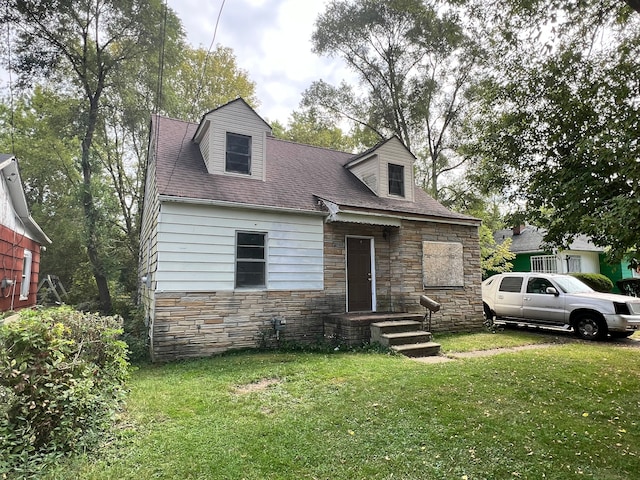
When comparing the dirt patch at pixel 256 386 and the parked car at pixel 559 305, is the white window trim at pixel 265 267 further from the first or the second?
the parked car at pixel 559 305

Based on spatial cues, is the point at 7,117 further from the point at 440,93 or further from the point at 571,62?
the point at 571,62

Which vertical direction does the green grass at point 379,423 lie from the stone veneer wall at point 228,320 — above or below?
below

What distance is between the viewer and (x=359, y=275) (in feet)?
32.1

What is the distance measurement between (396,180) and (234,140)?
5.29m

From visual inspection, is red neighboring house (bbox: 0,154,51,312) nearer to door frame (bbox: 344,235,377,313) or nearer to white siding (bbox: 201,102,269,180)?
white siding (bbox: 201,102,269,180)

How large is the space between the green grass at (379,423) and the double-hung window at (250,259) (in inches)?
90.8

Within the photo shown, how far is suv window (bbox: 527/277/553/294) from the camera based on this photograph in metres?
10.6

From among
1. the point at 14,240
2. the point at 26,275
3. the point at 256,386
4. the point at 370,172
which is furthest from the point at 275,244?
the point at 26,275

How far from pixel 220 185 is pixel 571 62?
24.5 ft

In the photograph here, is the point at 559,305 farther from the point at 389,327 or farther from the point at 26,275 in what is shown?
the point at 26,275

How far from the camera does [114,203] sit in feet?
51.6

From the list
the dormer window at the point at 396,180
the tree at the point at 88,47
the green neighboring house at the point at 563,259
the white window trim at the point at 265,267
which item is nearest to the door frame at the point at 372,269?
the white window trim at the point at 265,267

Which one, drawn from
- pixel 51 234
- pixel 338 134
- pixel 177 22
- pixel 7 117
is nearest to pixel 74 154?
pixel 51 234

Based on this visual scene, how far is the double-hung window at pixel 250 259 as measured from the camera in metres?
8.31
